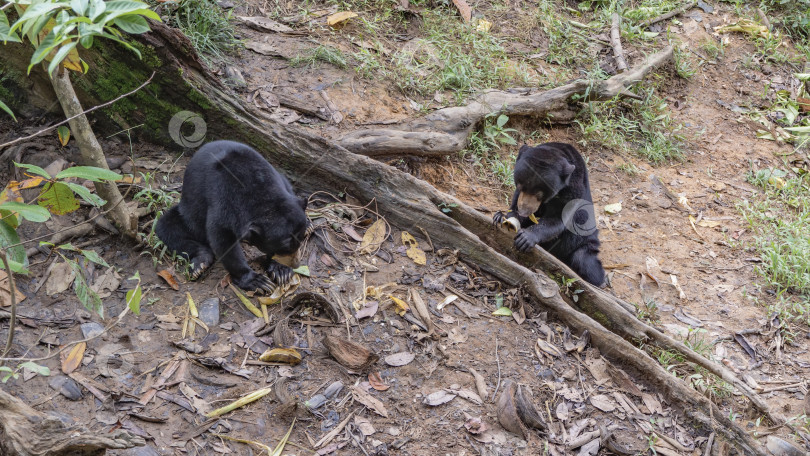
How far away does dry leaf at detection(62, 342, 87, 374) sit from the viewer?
142 inches

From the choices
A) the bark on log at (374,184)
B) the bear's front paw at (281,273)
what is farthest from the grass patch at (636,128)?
the bear's front paw at (281,273)

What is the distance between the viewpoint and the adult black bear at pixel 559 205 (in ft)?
17.6

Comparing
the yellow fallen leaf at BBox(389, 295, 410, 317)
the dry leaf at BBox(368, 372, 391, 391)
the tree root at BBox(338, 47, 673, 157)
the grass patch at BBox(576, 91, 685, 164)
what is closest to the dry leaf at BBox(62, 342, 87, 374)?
the dry leaf at BBox(368, 372, 391, 391)

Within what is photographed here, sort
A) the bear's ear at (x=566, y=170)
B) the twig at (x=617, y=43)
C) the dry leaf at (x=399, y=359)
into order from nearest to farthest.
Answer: the dry leaf at (x=399, y=359) < the bear's ear at (x=566, y=170) < the twig at (x=617, y=43)

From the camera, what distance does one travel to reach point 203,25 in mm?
6324

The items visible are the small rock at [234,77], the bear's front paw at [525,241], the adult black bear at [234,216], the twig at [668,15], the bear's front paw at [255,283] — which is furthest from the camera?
the twig at [668,15]

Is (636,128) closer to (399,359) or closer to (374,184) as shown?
(374,184)

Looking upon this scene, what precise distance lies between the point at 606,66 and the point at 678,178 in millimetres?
1886

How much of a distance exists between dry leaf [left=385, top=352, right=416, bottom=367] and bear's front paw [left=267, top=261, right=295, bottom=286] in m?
0.95

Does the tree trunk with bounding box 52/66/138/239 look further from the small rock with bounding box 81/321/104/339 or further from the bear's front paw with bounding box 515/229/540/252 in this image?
the bear's front paw with bounding box 515/229/540/252

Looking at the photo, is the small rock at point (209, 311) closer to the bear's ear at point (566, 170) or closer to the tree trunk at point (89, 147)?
the tree trunk at point (89, 147)

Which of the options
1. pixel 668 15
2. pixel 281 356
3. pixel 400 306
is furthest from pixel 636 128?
pixel 281 356

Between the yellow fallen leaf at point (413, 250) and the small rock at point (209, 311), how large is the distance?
5.07ft

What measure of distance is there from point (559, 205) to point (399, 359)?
2.37m
